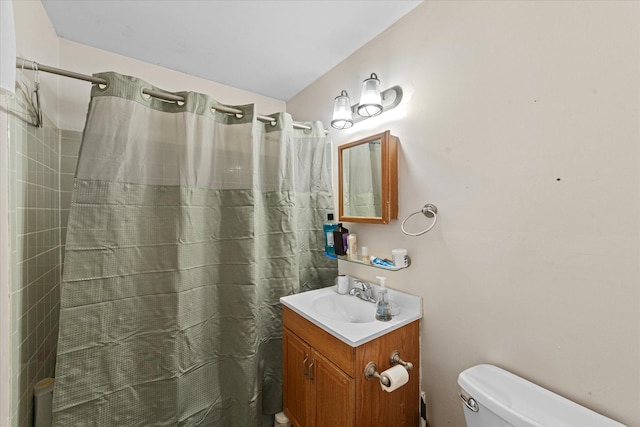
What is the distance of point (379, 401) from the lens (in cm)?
109

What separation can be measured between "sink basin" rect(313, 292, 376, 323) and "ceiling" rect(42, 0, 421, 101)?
1.53 metres

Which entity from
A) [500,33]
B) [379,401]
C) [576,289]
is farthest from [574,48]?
[379,401]

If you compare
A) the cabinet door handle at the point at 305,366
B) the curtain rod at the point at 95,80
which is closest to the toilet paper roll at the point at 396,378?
the cabinet door handle at the point at 305,366

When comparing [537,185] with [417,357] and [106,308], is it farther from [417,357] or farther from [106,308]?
[106,308]

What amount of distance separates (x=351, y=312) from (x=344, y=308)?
0.17ft

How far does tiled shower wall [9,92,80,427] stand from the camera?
89 centimetres

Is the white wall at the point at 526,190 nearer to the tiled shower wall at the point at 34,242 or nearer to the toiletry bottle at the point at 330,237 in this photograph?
the toiletry bottle at the point at 330,237

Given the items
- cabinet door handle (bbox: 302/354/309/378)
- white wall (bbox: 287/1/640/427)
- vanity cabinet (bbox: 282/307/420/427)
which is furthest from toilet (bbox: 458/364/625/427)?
cabinet door handle (bbox: 302/354/309/378)

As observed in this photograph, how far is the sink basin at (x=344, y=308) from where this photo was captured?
1.40 meters

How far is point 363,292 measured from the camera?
1475mm

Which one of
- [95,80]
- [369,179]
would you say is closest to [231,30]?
[95,80]

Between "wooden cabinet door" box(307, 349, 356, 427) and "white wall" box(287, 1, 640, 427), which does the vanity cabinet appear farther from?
"white wall" box(287, 1, 640, 427)

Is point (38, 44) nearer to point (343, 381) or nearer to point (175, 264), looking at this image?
point (175, 264)

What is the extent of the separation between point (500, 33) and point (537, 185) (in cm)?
61
